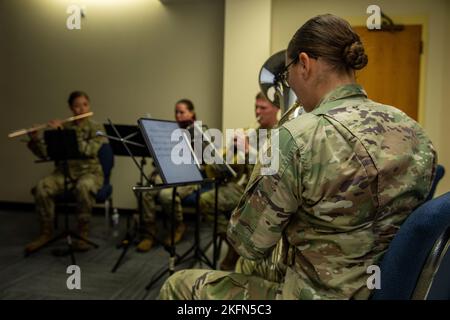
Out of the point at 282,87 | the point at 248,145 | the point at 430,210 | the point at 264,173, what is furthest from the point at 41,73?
the point at 430,210

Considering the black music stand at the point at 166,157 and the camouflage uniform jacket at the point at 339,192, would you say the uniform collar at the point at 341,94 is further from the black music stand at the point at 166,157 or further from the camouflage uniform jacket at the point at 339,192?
the black music stand at the point at 166,157

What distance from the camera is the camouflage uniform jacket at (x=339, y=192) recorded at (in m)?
0.89

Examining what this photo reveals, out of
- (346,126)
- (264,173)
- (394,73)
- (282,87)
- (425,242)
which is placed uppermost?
(394,73)

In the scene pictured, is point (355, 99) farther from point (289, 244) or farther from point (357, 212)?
point (289, 244)

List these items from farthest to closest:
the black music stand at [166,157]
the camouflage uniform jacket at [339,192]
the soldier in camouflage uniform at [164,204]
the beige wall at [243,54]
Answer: the beige wall at [243,54]
the soldier in camouflage uniform at [164,204]
the black music stand at [166,157]
the camouflage uniform jacket at [339,192]

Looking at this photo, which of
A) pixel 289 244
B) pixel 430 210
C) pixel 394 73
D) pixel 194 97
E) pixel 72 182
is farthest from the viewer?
pixel 194 97

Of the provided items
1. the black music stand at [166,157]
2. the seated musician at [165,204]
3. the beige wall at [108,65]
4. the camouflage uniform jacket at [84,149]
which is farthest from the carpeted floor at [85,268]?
the beige wall at [108,65]

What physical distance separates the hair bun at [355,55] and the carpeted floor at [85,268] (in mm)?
1800

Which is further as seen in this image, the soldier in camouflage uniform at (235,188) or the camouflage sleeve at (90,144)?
the camouflage sleeve at (90,144)

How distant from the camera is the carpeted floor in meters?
→ 2.31

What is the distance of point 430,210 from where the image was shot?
771 mm

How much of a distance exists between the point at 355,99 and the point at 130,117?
3.40 metres

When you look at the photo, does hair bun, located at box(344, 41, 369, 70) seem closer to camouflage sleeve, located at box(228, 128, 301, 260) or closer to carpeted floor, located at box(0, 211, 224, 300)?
camouflage sleeve, located at box(228, 128, 301, 260)

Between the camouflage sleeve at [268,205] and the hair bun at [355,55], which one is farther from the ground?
the hair bun at [355,55]
